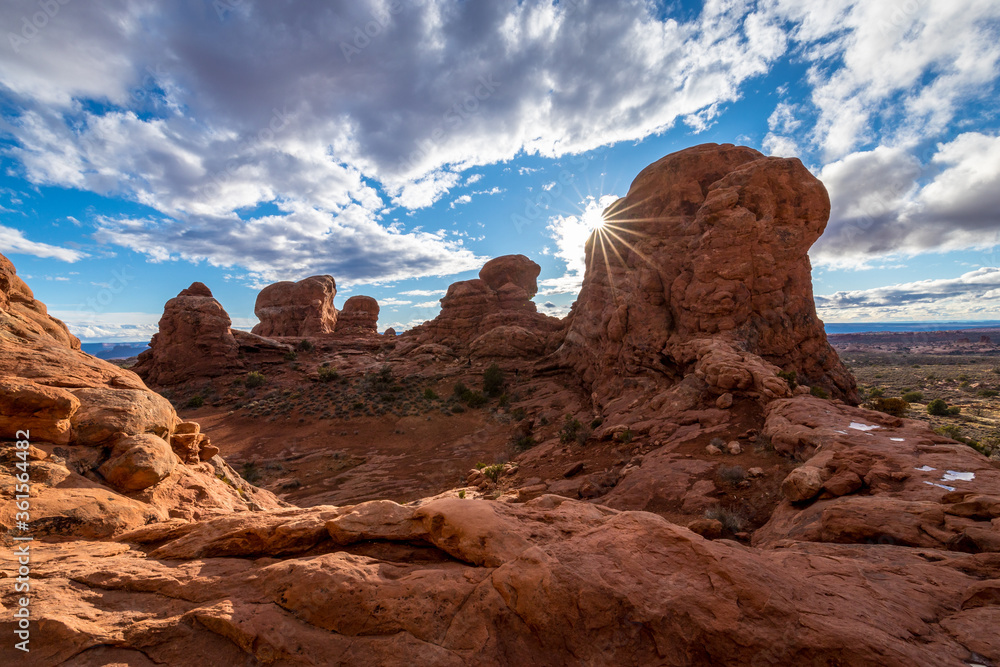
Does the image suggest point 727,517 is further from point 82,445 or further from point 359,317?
point 359,317

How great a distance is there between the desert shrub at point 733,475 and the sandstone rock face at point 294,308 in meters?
53.6

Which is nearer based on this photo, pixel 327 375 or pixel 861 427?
pixel 861 427

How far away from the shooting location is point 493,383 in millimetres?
30750

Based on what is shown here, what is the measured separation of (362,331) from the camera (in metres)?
57.5

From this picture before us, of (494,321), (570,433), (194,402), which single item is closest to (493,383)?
(494,321)

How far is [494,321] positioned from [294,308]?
3178cm

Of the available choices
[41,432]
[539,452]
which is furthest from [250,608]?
[539,452]

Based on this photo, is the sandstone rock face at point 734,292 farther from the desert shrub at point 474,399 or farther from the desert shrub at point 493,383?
the desert shrub at point 493,383

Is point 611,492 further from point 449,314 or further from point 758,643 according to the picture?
point 449,314

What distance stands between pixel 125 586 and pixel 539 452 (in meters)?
13.9

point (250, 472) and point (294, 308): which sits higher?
point (294, 308)

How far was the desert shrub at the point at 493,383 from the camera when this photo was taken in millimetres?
30547

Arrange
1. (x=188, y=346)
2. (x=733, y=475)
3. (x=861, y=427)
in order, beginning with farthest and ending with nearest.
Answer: (x=188, y=346) → (x=861, y=427) → (x=733, y=475)

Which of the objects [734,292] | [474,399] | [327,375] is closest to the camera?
[734,292]
